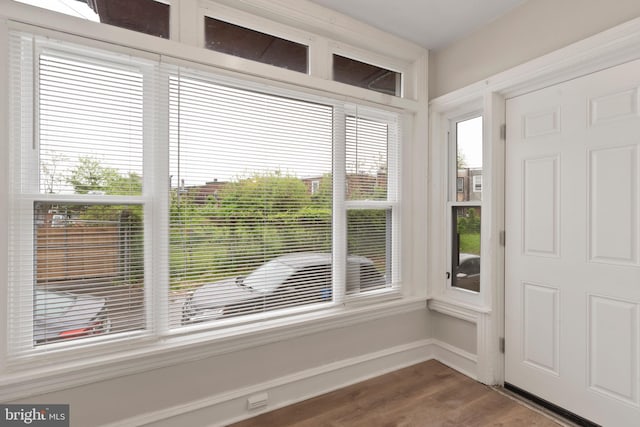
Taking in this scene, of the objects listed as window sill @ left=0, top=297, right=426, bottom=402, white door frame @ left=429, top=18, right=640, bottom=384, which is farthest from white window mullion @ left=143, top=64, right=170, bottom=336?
white door frame @ left=429, top=18, right=640, bottom=384

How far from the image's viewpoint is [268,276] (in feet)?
7.21

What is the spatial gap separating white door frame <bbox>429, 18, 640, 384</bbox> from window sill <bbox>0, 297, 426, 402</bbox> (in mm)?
719

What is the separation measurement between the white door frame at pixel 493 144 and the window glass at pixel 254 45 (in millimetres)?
1282

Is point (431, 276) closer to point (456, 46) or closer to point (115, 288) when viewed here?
point (456, 46)

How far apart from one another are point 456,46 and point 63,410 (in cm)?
356

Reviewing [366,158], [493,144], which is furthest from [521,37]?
[366,158]

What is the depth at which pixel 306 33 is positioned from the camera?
2322 mm

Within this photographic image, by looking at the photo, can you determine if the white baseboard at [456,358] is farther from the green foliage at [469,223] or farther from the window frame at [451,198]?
the green foliage at [469,223]

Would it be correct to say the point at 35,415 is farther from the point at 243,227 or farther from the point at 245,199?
the point at 245,199

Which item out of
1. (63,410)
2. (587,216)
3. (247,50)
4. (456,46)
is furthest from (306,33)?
(63,410)

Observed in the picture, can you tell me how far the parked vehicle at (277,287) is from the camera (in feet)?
6.57

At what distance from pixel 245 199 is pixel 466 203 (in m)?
1.79

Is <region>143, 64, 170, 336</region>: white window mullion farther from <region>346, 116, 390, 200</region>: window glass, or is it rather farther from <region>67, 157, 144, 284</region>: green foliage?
<region>346, 116, 390, 200</region>: window glass

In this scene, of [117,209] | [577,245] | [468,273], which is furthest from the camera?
[468,273]
